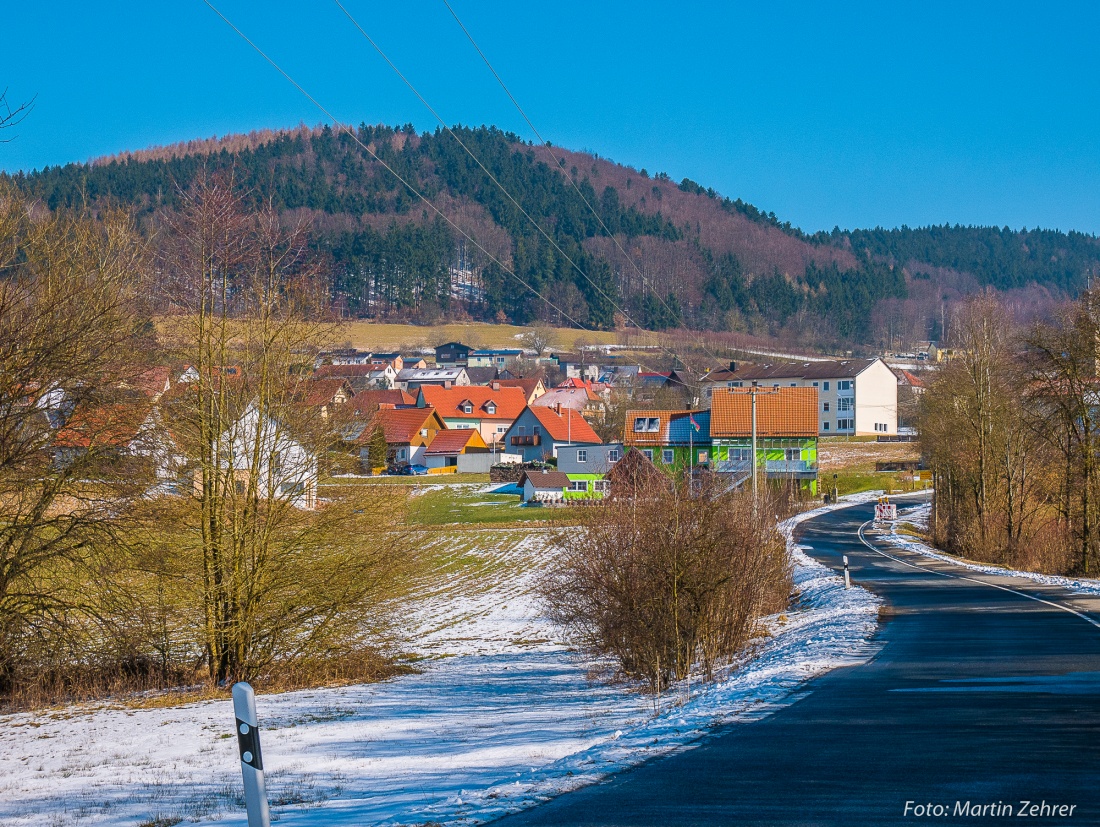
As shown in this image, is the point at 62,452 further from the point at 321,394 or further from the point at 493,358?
the point at 493,358

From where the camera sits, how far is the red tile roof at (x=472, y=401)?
118 metres

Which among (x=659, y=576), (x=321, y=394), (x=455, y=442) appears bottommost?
(x=659, y=576)

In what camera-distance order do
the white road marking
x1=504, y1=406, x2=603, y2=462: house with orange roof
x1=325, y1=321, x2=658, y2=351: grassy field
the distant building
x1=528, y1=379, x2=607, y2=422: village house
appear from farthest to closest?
x1=325, y1=321, x2=658, y2=351: grassy field
the distant building
x1=528, y1=379, x2=607, y2=422: village house
x1=504, y1=406, x2=603, y2=462: house with orange roof
the white road marking

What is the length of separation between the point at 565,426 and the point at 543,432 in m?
2.26

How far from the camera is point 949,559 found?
137 feet

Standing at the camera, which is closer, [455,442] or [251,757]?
[251,757]

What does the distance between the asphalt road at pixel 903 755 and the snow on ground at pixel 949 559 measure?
13.0 m

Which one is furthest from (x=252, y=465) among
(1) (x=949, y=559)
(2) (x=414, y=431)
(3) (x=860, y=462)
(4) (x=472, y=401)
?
(4) (x=472, y=401)

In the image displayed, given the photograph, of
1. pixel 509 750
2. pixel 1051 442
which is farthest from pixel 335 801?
pixel 1051 442

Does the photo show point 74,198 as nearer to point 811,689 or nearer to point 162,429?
point 162,429

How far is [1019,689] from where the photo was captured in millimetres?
12094

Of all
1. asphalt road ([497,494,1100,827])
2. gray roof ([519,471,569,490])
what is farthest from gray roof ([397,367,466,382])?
asphalt road ([497,494,1100,827])

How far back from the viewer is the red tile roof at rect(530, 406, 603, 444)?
310 ft

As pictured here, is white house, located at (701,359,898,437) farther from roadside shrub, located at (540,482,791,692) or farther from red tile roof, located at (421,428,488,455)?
roadside shrub, located at (540,482,791,692)
